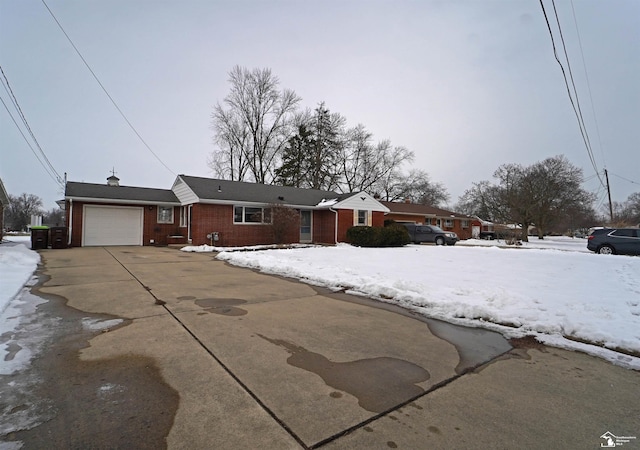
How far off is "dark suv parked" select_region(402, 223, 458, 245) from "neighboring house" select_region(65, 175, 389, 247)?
4.92 meters

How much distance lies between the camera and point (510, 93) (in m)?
16.1

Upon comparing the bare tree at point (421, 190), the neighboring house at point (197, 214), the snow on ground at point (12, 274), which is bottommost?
the snow on ground at point (12, 274)

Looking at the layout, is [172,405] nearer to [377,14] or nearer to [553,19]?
[553,19]

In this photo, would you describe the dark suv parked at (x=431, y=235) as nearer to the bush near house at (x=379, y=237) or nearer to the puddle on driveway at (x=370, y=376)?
the bush near house at (x=379, y=237)

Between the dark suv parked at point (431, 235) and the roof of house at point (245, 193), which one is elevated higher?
the roof of house at point (245, 193)

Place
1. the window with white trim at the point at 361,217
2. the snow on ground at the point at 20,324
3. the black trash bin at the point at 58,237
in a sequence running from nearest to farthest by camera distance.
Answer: the snow on ground at the point at 20,324
the black trash bin at the point at 58,237
the window with white trim at the point at 361,217

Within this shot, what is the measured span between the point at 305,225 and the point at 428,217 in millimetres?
16671

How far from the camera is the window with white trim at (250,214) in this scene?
17.9 m

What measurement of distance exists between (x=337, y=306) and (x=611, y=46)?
1316cm

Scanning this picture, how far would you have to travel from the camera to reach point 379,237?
18.4 metres

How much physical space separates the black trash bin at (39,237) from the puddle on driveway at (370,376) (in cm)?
1769

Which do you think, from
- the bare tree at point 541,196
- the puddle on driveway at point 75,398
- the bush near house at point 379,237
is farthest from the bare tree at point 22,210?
the bare tree at point 541,196

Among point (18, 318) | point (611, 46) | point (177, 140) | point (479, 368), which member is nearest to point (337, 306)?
point (479, 368)

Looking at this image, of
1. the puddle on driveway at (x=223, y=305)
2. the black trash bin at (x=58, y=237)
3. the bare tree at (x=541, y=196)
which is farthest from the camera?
the bare tree at (x=541, y=196)
